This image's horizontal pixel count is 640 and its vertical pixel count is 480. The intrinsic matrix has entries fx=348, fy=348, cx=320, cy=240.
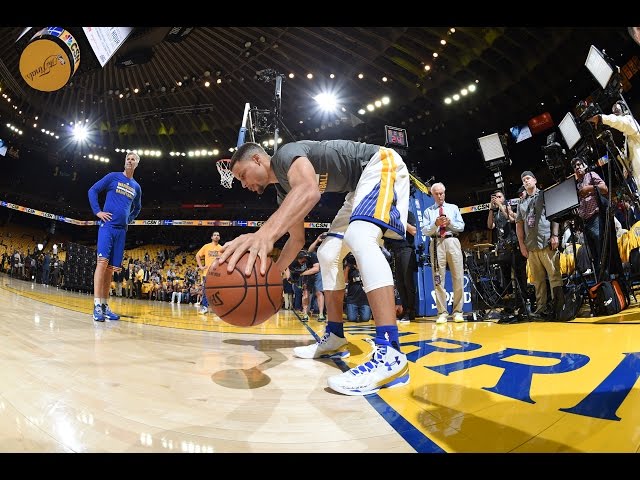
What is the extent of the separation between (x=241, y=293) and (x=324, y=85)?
14.6 metres

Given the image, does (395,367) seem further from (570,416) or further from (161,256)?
(161,256)

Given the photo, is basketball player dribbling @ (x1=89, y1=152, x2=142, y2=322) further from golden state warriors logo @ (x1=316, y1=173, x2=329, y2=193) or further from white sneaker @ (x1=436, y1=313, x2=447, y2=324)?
white sneaker @ (x1=436, y1=313, x2=447, y2=324)

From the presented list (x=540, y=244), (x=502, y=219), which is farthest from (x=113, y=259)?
(x=502, y=219)

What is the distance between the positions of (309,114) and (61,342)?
1563cm

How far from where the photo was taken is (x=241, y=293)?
1.46 metres

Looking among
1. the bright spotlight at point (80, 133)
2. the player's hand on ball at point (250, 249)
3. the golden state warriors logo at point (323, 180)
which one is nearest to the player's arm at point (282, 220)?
the player's hand on ball at point (250, 249)

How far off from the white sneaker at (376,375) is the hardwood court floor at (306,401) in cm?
5

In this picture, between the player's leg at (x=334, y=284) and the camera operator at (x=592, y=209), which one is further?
the camera operator at (x=592, y=209)

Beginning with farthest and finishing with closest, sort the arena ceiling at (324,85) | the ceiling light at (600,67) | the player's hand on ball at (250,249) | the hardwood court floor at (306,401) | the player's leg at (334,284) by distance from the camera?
1. the arena ceiling at (324,85)
2. the ceiling light at (600,67)
3. the player's leg at (334,284)
4. the player's hand on ball at (250,249)
5. the hardwood court floor at (306,401)

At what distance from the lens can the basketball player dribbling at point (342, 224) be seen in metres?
1.47

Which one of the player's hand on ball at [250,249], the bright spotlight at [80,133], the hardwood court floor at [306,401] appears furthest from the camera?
the bright spotlight at [80,133]

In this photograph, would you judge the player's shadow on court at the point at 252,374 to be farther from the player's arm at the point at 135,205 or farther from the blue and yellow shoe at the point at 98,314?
the player's arm at the point at 135,205

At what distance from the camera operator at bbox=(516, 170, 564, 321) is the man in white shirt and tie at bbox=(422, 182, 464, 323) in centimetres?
72
